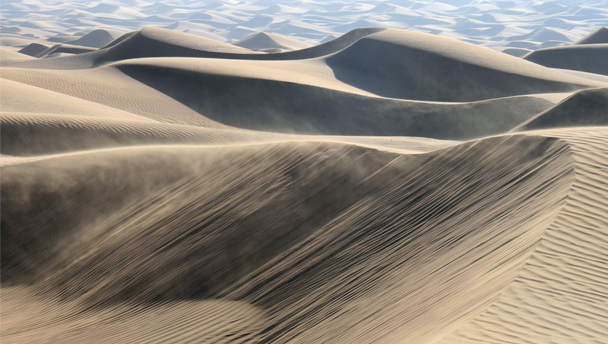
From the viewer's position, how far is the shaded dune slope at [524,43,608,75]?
49000mm

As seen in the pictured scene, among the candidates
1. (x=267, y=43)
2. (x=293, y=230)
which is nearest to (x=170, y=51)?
(x=293, y=230)

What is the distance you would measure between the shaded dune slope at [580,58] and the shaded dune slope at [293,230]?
47575mm

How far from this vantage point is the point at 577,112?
15.2 m

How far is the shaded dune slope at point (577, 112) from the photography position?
14445 millimetres

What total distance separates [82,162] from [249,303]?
7.01 meters

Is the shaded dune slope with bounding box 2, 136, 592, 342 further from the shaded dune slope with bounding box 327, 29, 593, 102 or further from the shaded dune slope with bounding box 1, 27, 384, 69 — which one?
the shaded dune slope with bounding box 1, 27, 384, 69

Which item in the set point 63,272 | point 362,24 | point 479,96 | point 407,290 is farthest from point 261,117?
point 362,24

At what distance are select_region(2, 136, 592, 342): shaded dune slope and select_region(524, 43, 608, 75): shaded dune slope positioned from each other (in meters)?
47.6

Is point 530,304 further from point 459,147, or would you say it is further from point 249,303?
point 459,147

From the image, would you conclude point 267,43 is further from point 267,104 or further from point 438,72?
point 267,104

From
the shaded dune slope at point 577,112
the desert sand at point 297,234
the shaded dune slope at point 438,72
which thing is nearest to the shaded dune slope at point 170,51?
the shaded dune slope at point 438,72

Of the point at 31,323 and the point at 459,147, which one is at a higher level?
the point at 459,147

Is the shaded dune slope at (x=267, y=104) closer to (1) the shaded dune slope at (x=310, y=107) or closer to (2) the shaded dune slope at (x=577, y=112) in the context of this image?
(1) the shaded dune slope at (x=310, y=107)

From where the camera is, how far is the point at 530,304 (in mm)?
3709
